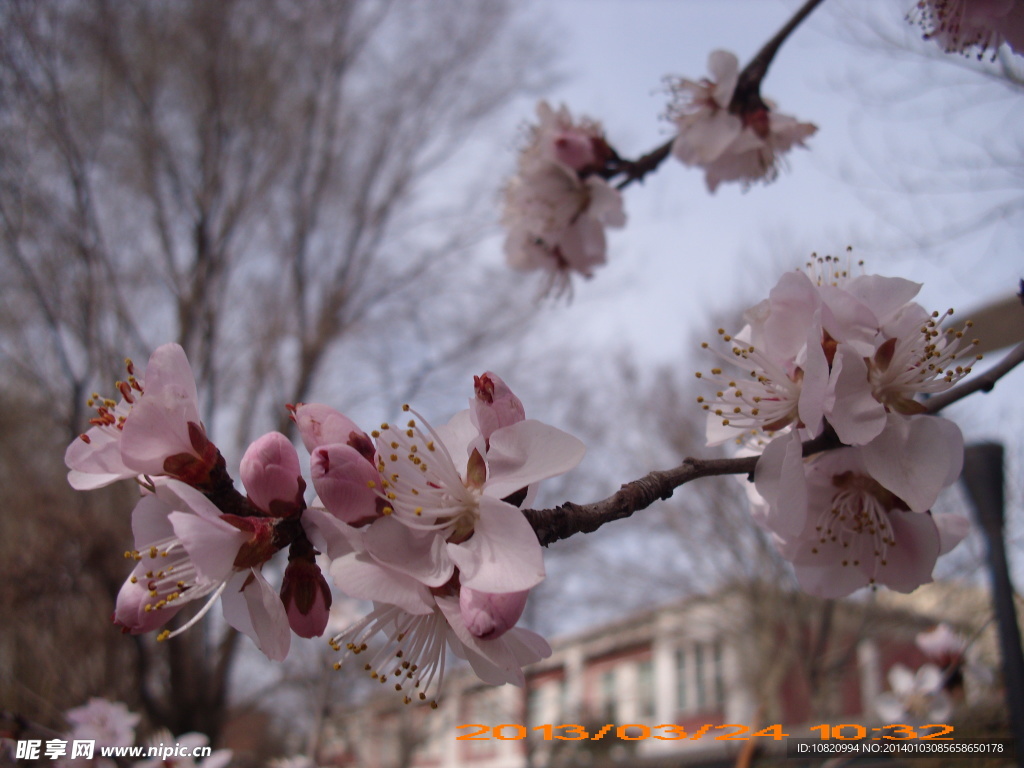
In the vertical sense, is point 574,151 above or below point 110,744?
above

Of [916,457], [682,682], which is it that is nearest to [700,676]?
[682,682]

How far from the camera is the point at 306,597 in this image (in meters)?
0.87

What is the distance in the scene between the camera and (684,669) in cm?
1510

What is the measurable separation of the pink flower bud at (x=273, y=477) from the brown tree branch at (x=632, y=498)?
0.27m

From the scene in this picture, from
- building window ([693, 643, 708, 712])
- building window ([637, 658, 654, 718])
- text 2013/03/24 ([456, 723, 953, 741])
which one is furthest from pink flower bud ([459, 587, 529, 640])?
building window ([637, 658, 654, 718])

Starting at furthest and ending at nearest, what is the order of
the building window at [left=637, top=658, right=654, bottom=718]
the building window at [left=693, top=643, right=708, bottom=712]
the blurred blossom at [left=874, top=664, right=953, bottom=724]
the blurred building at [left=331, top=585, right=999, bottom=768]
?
the building window at [left=637, top=658, right=654, bottom=718], the building window at [left=693, top=643, right=708, bottom=712], the blurred building at [left=331, top=585, right=999, bottom=768], the blurred blossom at [left=874, top=664, right=953, bottom=724]

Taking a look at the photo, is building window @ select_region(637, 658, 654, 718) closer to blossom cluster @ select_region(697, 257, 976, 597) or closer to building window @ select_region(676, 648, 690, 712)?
building window @ select_region(676, 648, 690, 712)

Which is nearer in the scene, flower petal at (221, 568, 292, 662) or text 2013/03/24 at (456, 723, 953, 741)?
flower petal at (221, 568, 292, 662)

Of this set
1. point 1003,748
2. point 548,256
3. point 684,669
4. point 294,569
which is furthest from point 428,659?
point 684,669

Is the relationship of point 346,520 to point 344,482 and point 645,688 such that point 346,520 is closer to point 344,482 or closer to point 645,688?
point 344,482

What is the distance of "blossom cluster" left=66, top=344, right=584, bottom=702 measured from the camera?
794 millimetres

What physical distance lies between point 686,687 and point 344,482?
15.7m

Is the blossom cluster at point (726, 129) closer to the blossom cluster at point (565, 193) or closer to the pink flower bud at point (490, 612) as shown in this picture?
the blossom cluster at point (565, 193)

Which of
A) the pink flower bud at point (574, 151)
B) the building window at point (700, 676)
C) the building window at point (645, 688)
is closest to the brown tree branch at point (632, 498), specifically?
the pink flower bud at point (574, 151)
